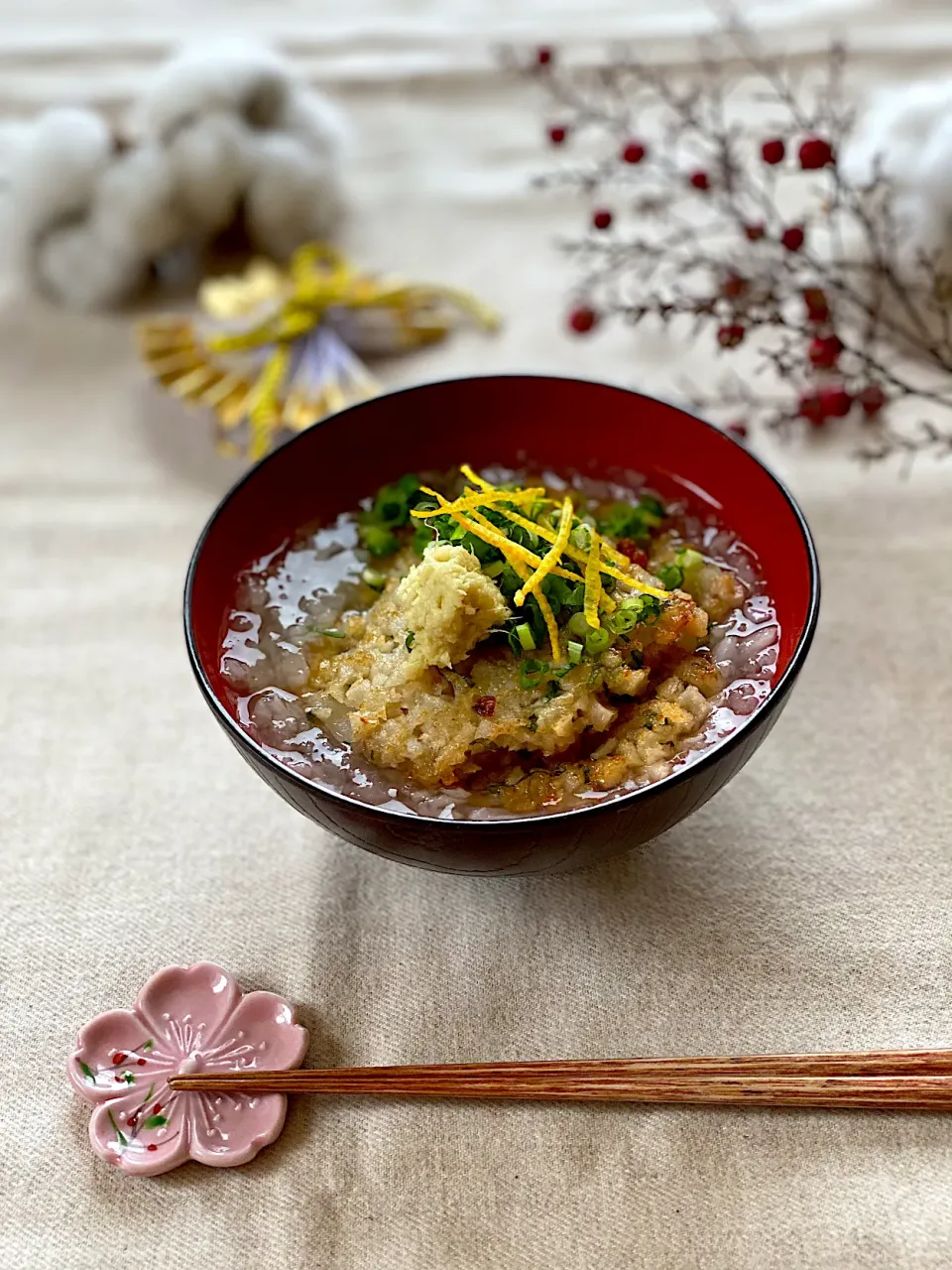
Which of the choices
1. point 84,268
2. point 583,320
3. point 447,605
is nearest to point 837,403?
point 583,320

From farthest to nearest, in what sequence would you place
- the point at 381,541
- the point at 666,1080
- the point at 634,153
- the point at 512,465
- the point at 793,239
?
the point at 634,153, the point at 793,239, the point at 512,465, the point at 381,541, the point at 666,1080

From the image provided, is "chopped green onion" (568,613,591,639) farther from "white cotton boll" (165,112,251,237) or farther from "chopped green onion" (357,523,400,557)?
"white cotton boll" (165,112,251,237)

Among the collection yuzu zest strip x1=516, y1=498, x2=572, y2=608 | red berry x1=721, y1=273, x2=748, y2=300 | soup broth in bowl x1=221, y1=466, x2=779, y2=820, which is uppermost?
red berry x1=721, y1=273, x2=748, y2=300

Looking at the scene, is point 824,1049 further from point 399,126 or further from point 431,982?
point 399,126

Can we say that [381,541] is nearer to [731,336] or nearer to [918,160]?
[731,336]

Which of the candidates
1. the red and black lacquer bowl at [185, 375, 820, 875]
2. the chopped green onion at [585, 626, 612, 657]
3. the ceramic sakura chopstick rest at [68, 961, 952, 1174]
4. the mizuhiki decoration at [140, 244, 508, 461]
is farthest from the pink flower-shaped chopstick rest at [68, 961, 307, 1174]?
the mizuhiki decoration at [140, 244, 508, 461]

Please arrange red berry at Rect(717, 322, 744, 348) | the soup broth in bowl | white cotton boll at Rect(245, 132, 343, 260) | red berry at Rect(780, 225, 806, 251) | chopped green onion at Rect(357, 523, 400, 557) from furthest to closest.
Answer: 1. white cotton boll at Rect(245, 132, 343, 260)
2. red berry at Rect(780, 225, 806, 251)
3. red berry at Rect(717, 322, 744, 348)
4. chopped green onion at Rect(357, 523, 400, 557)
5. the soup broth in bowl
